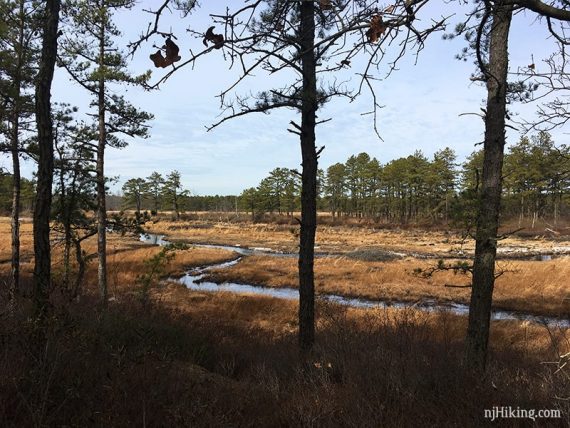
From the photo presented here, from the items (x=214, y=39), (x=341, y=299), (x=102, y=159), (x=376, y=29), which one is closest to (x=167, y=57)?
(x=214, y=39)

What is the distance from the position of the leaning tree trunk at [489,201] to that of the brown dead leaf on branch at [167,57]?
17.5 ft

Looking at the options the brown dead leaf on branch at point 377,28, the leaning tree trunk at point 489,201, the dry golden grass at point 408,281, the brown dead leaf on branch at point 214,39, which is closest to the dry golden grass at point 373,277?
the dry golden grass at point 408,281

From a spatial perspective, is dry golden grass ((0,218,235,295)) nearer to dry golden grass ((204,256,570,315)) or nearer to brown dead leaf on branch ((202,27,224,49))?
dry golden grass ((204,256,570,315))

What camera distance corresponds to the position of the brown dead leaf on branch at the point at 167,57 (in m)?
1.23

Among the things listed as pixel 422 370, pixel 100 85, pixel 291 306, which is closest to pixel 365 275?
pixel 291 306

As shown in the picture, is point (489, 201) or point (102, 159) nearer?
point (489, 201)

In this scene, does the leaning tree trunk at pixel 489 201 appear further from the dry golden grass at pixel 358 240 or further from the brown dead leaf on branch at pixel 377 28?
the dry golden grass at pixel 358 240

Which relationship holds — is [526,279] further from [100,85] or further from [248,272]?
[100,85]

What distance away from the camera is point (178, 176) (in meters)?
82.9

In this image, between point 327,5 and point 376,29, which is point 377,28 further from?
point 327,5

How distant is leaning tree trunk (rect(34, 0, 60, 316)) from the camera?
4836mm

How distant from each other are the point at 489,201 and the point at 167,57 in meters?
5.60

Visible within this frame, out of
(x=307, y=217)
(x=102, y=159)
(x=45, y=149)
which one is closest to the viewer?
(x=45, y=149)

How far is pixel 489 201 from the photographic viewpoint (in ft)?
18.9
